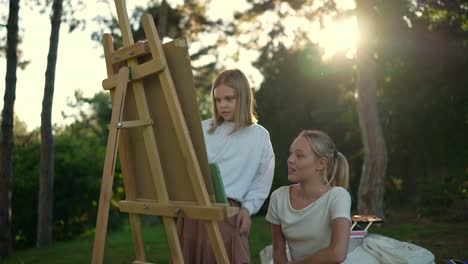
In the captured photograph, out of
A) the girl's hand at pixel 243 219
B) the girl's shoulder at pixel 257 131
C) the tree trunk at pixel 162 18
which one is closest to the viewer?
the girl's hand at pixel 243 219

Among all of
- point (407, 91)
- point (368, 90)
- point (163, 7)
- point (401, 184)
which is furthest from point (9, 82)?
point (401, 184)

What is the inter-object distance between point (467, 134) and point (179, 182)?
1359 cm

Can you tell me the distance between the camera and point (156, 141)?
3.38 metres

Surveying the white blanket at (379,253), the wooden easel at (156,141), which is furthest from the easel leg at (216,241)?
the white blanket at (379,253)

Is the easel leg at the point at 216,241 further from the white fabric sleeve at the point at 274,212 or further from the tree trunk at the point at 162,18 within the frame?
the tree trunk at the point at 162,18

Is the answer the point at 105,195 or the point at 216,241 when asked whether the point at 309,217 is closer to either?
the point at 216,241

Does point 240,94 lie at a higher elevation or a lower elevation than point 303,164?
higher

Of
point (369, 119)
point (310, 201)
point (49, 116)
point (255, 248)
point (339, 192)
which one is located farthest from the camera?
point (369, 119)

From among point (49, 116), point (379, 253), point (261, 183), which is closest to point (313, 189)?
point (261, 183)

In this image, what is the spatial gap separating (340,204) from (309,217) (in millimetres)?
174

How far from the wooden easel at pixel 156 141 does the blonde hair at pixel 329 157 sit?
0.48m

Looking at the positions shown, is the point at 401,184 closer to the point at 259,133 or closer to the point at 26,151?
the point at 26,151

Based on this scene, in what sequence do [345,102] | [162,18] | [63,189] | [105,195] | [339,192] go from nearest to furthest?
[339,192]
[105,195]
[63,189]
[162,18]
[345,102]

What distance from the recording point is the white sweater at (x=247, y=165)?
3328mm
